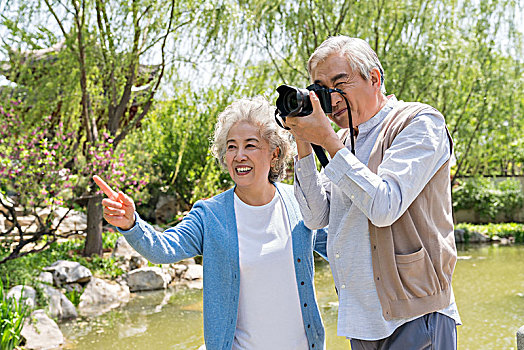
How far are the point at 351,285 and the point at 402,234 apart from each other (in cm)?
20

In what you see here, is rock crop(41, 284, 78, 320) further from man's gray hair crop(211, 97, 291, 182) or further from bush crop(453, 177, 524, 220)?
bush crop(453, 177, 524, 220)

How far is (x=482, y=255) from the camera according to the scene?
10.7m

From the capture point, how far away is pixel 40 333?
4.94 metres

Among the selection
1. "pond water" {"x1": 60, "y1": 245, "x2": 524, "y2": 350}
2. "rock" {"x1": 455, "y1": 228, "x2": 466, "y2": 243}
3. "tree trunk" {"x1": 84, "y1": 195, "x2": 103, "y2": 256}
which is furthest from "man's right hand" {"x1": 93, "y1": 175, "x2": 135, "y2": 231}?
"rock" {"x1": 455, "y1": 228, "x2": 466, "y2": 243}

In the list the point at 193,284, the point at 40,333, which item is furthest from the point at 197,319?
the point at 193,284

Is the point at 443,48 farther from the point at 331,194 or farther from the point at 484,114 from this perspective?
the point at 331,194

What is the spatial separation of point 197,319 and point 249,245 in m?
4.47

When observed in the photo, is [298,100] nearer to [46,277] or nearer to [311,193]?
[311,193]

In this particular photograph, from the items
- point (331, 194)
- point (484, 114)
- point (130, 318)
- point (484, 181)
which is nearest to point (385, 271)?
point (331, 194)

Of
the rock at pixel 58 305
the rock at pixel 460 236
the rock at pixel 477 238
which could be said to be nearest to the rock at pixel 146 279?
the rock at pixel 58 305

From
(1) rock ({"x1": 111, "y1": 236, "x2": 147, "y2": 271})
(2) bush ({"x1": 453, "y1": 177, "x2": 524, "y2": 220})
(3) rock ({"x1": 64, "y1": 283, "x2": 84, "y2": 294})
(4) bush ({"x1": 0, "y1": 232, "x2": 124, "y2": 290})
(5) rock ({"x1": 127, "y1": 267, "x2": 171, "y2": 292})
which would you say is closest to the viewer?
(4) bush ({"x1": 0, "y1": 232, "x2": 124, "y2": 290})

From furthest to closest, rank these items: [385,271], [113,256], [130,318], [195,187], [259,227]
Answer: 1. [195,187]
2. [113,256]
3. [130,318]
4. [259,227]
5. [385,271]

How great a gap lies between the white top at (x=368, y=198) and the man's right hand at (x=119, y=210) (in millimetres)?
612

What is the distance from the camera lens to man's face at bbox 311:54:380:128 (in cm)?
154
